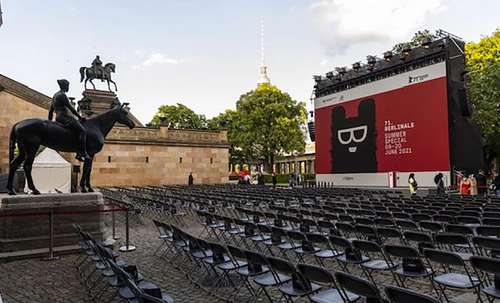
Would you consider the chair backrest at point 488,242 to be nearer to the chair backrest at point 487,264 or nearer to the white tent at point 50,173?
the chair backrest at point 487,264

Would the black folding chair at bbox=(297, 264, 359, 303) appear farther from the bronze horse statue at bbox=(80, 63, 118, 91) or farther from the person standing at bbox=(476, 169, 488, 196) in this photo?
the bronze horse statue at bbox=(80, 63, 118, 91)

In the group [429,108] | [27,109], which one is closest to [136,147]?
[27,109]

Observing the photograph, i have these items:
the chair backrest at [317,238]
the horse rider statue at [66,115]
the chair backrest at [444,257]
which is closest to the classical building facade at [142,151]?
the horse rider statue at [66,115]

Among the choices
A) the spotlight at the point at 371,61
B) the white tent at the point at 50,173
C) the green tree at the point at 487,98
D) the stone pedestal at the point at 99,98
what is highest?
the spotlight at the point at 371,61

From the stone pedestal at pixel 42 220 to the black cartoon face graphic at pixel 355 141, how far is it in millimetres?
19494

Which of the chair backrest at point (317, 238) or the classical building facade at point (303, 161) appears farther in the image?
the classical building facade at point (303, 161)

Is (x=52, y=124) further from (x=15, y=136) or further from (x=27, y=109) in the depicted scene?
(x=27, y=109)

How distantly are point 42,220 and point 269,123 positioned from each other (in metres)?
35.1

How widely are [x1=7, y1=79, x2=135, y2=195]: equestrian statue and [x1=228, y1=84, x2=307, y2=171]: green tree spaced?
3312 centimetres

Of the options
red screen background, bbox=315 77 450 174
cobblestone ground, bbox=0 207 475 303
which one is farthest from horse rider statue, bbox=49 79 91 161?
red screen background, bbox=315 77 450 174

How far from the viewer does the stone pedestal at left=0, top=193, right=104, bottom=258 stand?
750 centimetres

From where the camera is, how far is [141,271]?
6.34 m

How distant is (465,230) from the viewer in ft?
20.5

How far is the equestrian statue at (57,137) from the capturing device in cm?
804
